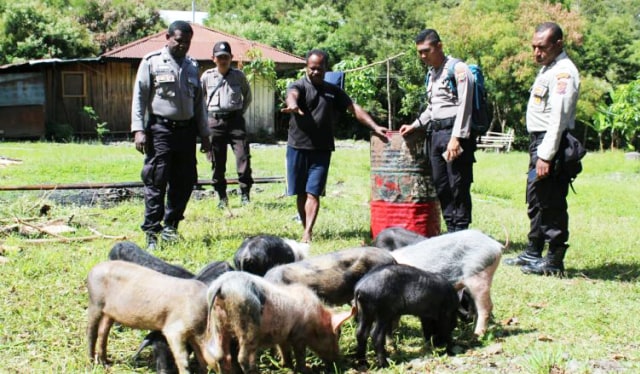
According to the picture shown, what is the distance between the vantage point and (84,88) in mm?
26484

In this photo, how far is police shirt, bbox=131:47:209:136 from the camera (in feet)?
23.7

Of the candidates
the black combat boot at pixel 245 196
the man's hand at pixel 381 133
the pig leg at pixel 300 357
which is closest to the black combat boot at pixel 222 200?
the black combat boot at pixel 245 196

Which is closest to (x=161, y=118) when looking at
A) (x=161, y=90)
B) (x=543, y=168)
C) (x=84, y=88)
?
(x=161, y=90)

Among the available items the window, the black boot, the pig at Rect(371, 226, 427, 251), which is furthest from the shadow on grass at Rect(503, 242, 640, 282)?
the window

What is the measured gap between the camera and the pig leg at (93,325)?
4.26 m

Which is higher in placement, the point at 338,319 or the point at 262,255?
the point at 262,255

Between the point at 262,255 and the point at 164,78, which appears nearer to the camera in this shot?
the point at 262,255

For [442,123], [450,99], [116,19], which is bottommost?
[442,123]

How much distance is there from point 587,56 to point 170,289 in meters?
34.5

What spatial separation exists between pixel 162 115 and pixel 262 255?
2.70m

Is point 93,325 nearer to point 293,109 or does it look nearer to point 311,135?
point 293,109

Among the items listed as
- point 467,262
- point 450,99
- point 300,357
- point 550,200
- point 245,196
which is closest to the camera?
point 300,357

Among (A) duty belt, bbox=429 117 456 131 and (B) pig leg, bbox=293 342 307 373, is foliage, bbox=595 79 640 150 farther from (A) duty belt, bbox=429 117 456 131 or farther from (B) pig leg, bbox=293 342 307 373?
(B) pig leg, bbox=293 342 307 373

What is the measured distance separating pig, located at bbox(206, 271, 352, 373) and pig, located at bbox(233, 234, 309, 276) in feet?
2.74
